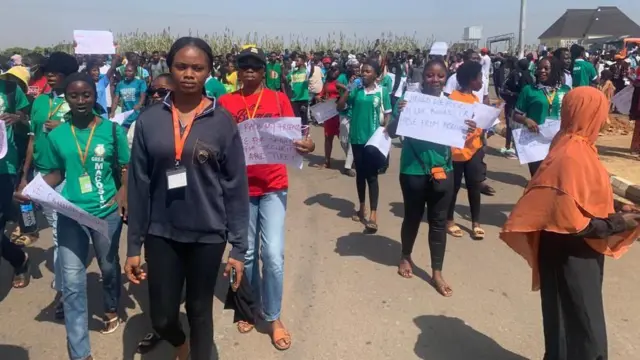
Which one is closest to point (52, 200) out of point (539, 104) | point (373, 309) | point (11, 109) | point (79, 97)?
point (79, 97)

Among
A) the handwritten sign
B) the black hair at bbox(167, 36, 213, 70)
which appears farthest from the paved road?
the black hair at bbox(167, 36, 213, 70)

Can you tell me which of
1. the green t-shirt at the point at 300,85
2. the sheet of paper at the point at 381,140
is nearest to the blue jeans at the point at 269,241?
the sheet of paper at the point at 381,140

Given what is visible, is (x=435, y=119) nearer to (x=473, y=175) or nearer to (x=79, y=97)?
(x=473, y=175)

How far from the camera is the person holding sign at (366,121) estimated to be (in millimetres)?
6480

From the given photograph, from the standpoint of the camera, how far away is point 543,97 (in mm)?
6289

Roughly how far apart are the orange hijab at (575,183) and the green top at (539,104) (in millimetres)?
3439

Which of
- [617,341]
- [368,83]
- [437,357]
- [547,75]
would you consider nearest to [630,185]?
[547,75]

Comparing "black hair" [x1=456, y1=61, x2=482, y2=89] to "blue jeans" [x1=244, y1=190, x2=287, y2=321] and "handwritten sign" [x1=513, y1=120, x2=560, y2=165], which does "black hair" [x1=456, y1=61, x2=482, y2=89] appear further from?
"blue jeans" [x1=244, y1=190, x2=287, y2=321]

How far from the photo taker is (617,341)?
3934 millimetres

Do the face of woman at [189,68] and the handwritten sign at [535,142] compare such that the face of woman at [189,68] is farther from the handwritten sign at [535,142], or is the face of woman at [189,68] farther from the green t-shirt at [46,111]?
the handwritten sign at [535,142]

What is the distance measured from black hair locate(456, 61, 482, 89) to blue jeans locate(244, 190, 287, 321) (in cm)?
241

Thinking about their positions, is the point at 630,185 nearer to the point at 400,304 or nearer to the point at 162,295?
the point at 400,304

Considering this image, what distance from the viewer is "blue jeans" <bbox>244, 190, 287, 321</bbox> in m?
3.88

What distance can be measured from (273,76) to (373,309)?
395 inches
